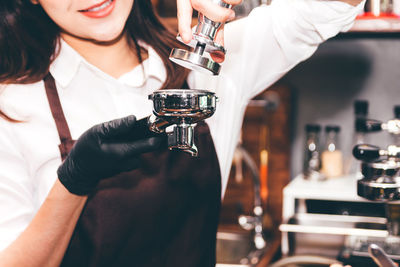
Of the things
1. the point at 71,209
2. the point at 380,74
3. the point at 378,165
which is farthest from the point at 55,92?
the point at 380,74

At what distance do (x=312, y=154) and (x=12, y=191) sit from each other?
5.45 ft

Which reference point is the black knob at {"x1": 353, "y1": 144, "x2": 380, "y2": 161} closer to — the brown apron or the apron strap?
the brown apron

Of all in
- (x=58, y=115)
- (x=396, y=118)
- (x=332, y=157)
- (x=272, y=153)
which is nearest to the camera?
(x=58, y=115)

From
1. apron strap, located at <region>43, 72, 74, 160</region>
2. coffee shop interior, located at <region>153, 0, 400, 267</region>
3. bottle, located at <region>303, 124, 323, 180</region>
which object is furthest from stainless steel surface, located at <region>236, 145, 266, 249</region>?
apron strap, located at <region>43, 72, 74, 160</region>

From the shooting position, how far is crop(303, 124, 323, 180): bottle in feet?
7.88

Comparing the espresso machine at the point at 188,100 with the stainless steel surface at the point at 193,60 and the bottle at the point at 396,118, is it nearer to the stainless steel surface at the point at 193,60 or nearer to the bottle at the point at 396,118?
the stainless steel surface at the point at 193,60

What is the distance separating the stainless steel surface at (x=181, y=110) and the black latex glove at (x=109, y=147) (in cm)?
8

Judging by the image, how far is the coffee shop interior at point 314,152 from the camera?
2162 mm

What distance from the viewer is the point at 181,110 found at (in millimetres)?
731

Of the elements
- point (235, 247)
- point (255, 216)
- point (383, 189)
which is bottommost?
point (235, 247)

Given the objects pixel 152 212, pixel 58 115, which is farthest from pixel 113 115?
pixel 152 212

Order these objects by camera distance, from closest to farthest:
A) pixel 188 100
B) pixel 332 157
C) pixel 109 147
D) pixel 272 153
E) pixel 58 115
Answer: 1. pixel 188 100
2. pixel 109 147
3. pixel 58 115
4. pixel 332 157
5. pixel 272 153

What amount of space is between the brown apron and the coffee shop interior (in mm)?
828

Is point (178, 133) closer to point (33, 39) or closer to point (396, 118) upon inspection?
point (33, 39)
